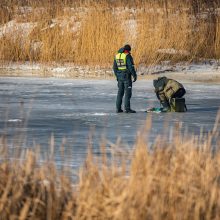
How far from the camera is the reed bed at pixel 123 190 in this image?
533cm

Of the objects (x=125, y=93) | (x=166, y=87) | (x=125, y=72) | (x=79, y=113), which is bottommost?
(x=79, y=113)

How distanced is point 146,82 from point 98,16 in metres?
3.35

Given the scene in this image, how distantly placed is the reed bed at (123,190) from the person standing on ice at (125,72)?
8564mm

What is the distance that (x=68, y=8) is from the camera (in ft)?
86.5

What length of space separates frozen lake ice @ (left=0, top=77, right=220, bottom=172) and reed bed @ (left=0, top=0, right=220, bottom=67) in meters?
1.86

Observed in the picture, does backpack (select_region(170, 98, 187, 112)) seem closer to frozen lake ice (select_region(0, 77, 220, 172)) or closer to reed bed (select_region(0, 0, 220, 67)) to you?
frozen lake ice (select_region(0, 77, 220, 172))

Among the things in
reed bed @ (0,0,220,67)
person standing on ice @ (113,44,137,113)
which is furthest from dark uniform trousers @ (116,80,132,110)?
reed bed @ (0,0,220,67)

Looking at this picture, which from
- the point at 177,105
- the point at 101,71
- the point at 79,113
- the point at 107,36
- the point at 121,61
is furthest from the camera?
the point at 101,71

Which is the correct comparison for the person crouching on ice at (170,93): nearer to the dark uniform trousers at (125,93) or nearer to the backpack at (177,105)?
the backpack at (177,105)

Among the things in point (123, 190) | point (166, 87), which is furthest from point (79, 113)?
point (123, 190)

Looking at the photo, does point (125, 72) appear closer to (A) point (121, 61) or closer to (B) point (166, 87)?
(A) point (121, 61)

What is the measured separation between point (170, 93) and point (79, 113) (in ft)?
4.98

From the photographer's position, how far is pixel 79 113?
566 inches

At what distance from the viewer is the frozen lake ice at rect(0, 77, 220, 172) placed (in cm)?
1077
